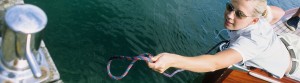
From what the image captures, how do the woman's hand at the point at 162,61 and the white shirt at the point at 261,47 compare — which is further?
the white shirt at the point at 261,47

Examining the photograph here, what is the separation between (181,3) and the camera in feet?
31.0

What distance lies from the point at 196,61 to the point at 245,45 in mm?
720

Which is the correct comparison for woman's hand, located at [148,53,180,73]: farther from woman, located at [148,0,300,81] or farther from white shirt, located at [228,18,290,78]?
white shirt, located at [228,18,290,78]

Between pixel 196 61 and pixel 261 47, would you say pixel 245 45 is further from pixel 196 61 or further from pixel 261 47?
pixel 196 61

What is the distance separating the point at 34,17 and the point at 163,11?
7495 millimetres

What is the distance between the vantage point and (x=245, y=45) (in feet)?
11.0

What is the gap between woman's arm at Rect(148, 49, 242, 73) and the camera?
8.47ft

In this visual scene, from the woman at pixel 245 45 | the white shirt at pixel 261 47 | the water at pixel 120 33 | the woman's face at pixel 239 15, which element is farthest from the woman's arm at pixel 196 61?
the water at pixel 120 33

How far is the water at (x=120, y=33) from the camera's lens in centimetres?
584

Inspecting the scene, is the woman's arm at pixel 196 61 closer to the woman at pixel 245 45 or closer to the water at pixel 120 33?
the woman at pixel 245 45

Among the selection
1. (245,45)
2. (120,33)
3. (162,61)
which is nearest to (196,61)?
(162,61)

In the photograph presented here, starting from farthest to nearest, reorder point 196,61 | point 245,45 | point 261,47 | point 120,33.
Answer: point 120,33
point 261,47
point 245,45
point 196,61

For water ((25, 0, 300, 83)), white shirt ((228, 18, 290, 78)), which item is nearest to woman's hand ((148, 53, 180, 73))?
white shirt ((228, 18, 290, 78))

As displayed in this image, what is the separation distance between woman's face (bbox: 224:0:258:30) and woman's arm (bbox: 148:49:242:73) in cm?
50
